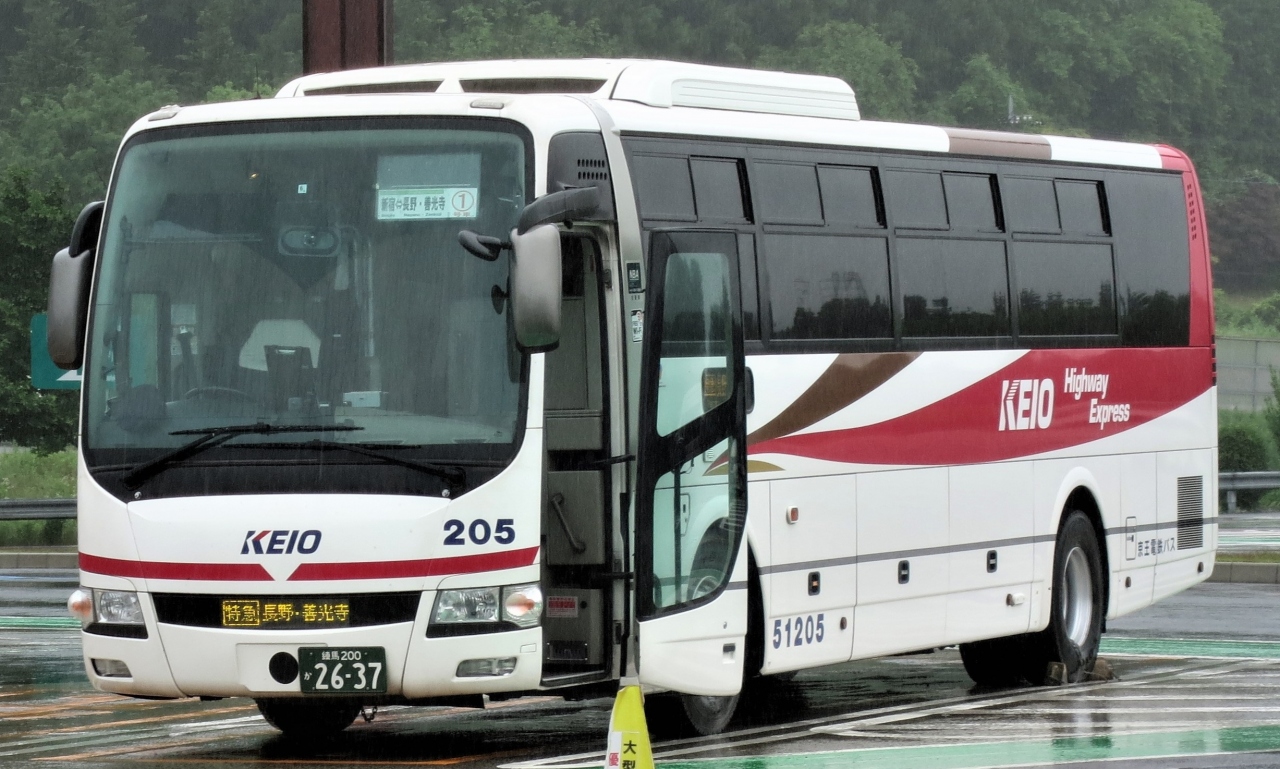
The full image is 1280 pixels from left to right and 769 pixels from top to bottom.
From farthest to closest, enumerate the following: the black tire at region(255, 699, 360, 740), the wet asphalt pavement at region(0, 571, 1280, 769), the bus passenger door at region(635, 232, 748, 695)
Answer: the black tire at region(255, 699, 360, 740) < the wet asphalt pavement at region(0, 571, 1280, 769) < the bus passenger door at region(635, 232, 748, 695)

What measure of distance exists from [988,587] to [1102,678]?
1709mm

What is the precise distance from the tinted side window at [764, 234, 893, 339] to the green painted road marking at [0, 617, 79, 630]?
10.00 meters

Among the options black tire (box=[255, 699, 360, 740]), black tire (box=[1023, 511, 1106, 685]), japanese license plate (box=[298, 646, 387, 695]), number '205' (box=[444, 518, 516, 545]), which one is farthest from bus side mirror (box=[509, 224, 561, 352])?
black tire (box=[1023, 511, 1106, 685])

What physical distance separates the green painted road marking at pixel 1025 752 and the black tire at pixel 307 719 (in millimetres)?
2170

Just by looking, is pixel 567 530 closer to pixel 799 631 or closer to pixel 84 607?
pixel 799 631

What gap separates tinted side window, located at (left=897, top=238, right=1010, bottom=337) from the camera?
1333 centimetres

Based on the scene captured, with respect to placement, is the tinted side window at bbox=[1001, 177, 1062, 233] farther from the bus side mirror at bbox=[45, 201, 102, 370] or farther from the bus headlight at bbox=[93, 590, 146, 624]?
the bus headlight at bbox=[93, 590, 146, 624]

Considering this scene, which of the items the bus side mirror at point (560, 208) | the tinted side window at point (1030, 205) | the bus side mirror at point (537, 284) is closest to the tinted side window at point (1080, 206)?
the tinted side window at point (1030, 205)

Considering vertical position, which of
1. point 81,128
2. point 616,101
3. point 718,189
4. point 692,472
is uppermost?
point 81,128

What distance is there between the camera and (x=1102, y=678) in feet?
49.5

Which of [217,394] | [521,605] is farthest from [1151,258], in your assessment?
[217,394]

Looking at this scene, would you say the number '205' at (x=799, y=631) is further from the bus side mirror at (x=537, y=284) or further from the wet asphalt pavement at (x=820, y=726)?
the bus side mirror at (x=537, y=284)

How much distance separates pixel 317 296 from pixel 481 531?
4.22 feet

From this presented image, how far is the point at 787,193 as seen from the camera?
1237cm
